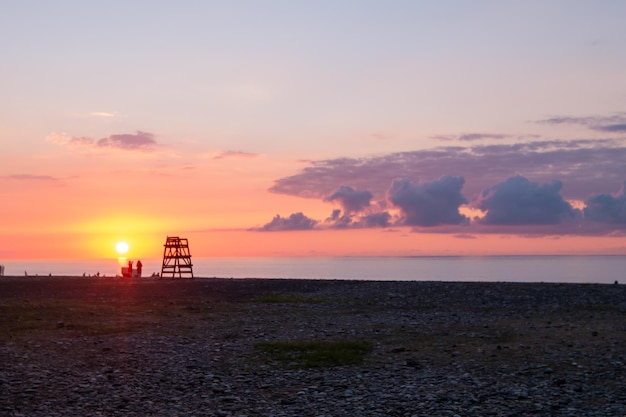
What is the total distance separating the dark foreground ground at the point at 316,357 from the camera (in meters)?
17.9

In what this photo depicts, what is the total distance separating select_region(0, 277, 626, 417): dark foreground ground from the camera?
17.9m

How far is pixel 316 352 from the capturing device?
80.0ft

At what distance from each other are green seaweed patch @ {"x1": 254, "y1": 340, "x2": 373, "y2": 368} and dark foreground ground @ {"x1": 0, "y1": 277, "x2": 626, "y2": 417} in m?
0.07

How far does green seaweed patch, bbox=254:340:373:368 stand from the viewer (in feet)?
75.4

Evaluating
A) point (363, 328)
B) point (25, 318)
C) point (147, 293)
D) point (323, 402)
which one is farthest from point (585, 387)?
point (147, 293)

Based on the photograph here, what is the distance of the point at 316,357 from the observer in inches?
931

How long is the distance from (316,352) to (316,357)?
2.41 feet

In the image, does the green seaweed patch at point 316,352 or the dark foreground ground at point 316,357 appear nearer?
the dark foreground ground at point 316,357

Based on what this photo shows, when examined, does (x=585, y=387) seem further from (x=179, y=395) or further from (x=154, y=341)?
(x=154, y=341)

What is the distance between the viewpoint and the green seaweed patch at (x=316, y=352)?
22969 millimetres

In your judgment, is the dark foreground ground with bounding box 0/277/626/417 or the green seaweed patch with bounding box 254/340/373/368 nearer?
the dark foreground ground with bounding box 0/277/626/417

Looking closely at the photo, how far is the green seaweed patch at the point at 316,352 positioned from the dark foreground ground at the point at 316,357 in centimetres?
7

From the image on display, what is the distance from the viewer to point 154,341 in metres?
27.0

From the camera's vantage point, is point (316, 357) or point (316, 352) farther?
point (316, 352)
